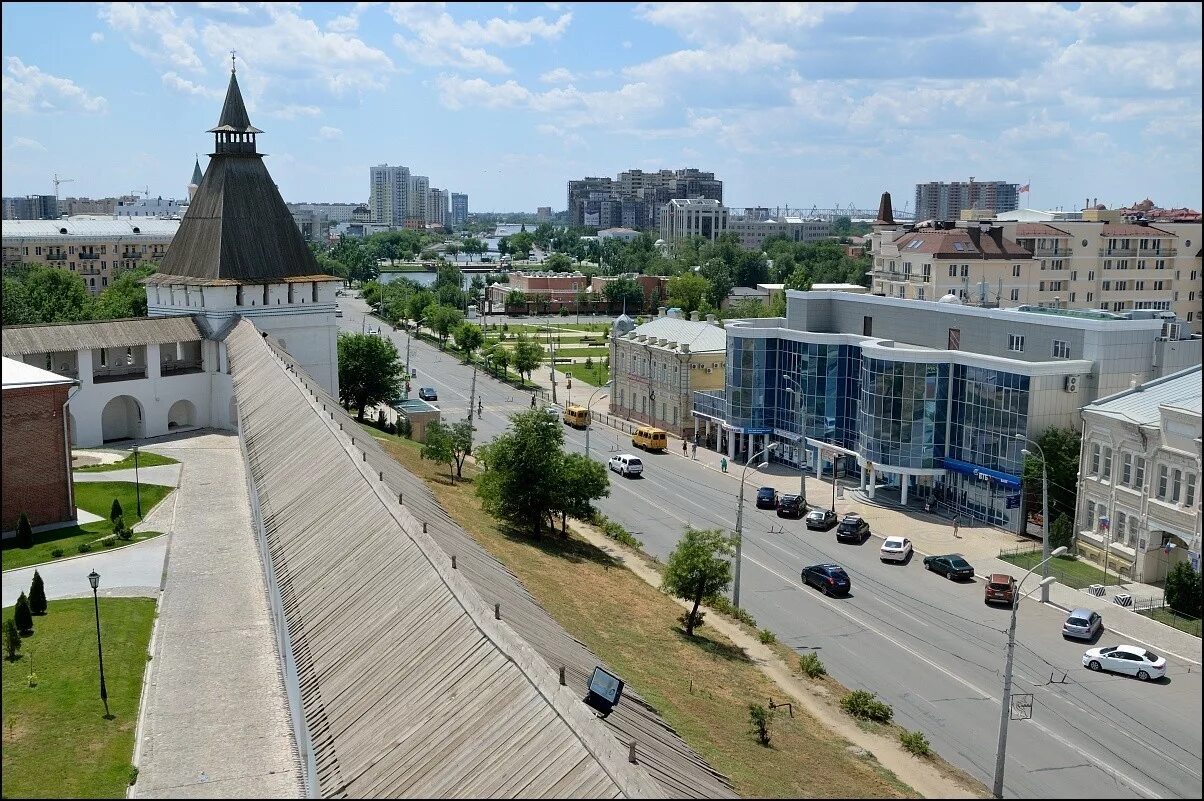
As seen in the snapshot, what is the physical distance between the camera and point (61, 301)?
242 feet

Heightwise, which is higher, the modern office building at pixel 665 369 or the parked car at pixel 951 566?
the modern office building at pixel 665 369

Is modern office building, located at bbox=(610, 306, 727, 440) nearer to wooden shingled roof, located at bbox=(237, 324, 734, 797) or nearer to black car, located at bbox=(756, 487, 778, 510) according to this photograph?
black car, located at bbox=(756, 487, 778, 510)

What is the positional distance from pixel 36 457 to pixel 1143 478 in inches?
1389

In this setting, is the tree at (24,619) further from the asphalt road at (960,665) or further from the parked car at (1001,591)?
the parked car at (1001,591)

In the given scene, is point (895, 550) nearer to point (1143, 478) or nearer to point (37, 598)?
point (1143, 478)

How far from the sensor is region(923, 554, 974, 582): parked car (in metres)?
36.4

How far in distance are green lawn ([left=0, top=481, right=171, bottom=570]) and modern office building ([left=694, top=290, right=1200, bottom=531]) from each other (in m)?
27.9

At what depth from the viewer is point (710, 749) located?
20.1 meters

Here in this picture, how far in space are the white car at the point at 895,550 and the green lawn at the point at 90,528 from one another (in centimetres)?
2416

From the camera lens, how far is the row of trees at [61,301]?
68.6 meters

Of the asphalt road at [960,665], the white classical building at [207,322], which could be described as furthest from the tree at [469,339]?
the asphalt road at [960,665]

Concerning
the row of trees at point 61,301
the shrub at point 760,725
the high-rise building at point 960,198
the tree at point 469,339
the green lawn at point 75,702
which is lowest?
the shrub at point 760,725

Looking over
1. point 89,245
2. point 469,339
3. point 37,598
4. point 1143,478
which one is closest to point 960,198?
point 469,339

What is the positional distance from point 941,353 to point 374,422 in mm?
29765
